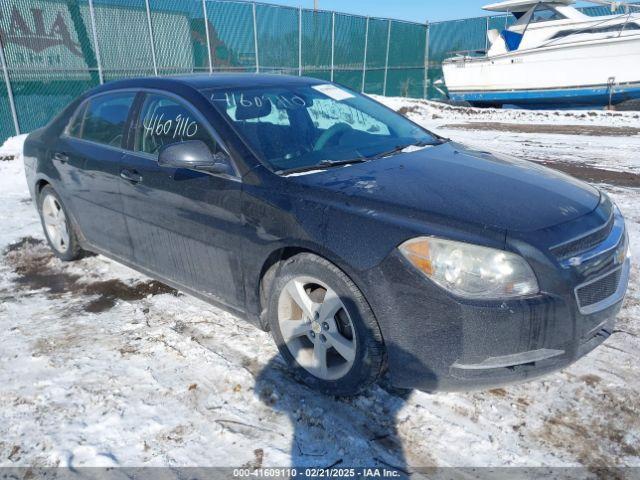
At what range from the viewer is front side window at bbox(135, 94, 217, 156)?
318 cm

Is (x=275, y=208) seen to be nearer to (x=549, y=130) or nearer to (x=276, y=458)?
(x=276, y=458)

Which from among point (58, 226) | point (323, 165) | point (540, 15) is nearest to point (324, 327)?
point (323, 165)

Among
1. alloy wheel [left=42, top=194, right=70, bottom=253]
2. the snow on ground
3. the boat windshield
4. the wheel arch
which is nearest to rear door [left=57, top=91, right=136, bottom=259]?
alloy wheel [left=42, top=194, right=70, bottom=253]

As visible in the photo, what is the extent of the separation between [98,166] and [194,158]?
1.35 m

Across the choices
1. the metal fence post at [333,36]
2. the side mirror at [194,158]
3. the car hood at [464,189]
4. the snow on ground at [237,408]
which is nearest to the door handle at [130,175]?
the side mirror at [194,158]

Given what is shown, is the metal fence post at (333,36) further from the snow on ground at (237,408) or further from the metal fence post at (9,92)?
the snow on ground at (237,408)

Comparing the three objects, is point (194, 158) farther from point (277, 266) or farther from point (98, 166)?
point (98, 166)

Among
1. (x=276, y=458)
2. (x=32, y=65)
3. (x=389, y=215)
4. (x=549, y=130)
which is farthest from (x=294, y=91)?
(x=549, y=130)

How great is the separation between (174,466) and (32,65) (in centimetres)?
1094

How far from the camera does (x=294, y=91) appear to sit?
362 centimetres

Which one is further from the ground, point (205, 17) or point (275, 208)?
point (205, 17)

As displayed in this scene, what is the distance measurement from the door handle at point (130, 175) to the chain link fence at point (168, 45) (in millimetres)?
8683

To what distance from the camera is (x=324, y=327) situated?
262 centimetres

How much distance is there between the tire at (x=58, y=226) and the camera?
453cm
